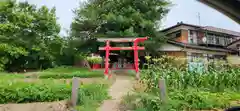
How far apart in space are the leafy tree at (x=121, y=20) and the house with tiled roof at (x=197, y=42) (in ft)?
8.01

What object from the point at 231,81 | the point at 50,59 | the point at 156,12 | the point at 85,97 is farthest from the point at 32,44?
the point at 231,81

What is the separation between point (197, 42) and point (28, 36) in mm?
17831

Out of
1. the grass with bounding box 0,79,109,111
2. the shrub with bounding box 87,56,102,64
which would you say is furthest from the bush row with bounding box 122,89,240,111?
the shrub with bounding box 87,56,102,64

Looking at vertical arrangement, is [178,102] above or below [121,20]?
below

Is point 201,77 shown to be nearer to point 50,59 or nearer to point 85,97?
point 85,97

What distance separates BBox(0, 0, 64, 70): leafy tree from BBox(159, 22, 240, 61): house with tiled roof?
36.3 feet

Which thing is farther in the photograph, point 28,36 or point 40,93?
point 28,36

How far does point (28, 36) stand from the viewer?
23.5 meters

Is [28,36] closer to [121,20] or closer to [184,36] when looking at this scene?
[121,20]

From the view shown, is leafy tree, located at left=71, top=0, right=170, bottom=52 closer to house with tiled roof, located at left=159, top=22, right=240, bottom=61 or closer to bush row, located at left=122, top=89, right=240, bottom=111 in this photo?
house with tiled roof, located at left=159, top=22, right=240, bottom=61

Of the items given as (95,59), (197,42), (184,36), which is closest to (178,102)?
(95,59)

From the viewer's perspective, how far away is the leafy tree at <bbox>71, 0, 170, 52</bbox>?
2111cm

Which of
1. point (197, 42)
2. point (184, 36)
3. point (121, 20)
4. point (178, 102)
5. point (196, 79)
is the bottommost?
point (178, 102)

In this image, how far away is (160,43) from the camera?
2262 cm
